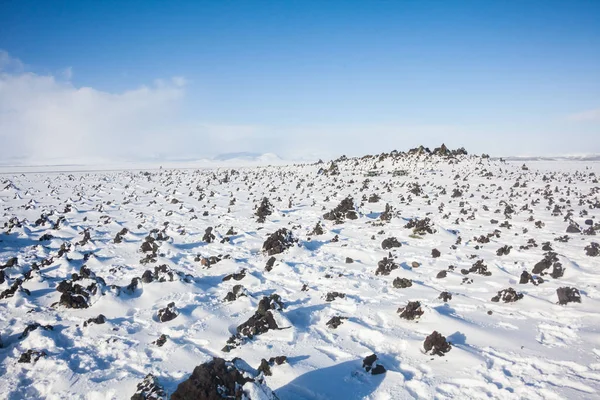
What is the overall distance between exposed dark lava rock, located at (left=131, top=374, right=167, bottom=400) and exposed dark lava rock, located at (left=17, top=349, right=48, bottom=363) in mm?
2511

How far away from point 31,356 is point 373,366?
16.9 feet

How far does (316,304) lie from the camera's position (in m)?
7.19

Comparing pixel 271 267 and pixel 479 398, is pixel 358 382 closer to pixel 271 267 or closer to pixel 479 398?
pixel 479 398

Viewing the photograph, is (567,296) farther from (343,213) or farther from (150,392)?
(343,213)

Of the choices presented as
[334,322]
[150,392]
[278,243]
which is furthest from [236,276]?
[150,392]

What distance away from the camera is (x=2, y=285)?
26.6 feet

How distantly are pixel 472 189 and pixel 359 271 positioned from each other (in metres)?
15.3

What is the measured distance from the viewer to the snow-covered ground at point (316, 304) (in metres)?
4.72

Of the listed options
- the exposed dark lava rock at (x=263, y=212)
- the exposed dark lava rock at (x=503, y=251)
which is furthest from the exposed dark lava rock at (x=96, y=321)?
the exposed dark lava rock at (x=503, y=251)

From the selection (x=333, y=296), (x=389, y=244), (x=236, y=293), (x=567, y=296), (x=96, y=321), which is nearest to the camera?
(x=96, y=321)

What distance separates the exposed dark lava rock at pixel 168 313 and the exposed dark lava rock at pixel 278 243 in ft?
12.8

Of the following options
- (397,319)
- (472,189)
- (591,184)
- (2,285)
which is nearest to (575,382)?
(397,319)

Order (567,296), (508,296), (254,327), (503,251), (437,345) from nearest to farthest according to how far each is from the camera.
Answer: (437,345) < (254,327) < (567,296) < (508,296) < (503,251)

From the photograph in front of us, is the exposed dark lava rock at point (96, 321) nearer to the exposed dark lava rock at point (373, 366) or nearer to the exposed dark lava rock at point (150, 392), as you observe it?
the exposed dark lava rock at point (150, 392)
